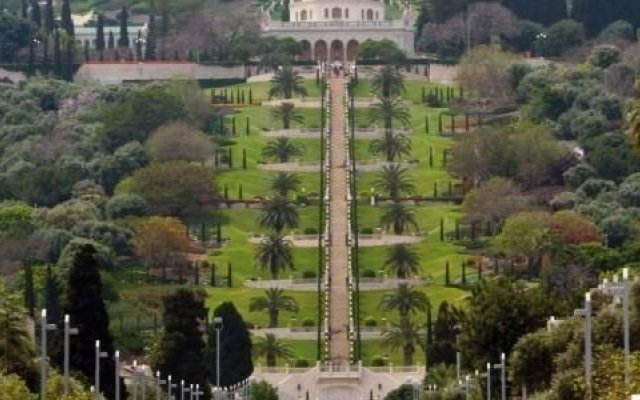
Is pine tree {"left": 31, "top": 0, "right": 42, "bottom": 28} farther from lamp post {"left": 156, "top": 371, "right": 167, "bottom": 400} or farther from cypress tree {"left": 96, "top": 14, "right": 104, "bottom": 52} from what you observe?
lamp post {"left": 156, "top": 371, "right": 167, "bottom": 400}

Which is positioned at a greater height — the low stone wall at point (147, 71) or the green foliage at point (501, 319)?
the green foliage at point (501, 319)

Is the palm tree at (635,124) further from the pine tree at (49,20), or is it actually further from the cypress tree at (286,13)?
the cypress tree at (286,13)

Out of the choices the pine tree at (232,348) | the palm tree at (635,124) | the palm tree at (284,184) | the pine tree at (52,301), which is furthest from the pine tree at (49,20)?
the palm tree at (635,124)

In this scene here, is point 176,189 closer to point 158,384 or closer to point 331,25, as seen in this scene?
point 331,25

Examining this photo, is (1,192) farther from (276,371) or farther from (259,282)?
(276,371)

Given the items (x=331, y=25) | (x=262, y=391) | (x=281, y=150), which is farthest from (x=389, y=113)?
(x=262, y=391)
